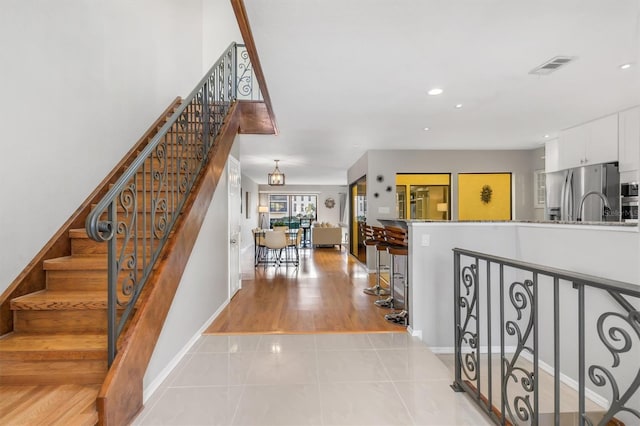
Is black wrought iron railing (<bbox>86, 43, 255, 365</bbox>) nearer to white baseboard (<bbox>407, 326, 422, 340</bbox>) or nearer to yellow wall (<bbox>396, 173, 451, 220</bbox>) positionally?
white baseboard (<bbox>407, 326, 422, 340</bbox>)

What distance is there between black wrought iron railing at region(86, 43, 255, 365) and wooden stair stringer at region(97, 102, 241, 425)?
7cm

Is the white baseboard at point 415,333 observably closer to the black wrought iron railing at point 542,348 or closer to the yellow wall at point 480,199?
the black wrought iron railing at point 542,348

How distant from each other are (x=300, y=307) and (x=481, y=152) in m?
5.20

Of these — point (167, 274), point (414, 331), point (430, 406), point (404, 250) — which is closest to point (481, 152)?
point (404, 250)

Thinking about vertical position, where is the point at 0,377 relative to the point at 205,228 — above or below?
below

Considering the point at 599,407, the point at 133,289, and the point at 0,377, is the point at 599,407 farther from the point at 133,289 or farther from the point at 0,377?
the point at 0,377

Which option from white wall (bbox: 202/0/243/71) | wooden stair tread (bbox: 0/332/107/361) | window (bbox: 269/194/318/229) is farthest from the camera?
window (bbox: 269/194/318/229)

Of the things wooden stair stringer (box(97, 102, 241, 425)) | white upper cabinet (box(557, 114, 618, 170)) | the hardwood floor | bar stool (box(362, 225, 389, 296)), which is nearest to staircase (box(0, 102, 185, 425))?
wooden stair stringer (box(97, 102, 241, 425))

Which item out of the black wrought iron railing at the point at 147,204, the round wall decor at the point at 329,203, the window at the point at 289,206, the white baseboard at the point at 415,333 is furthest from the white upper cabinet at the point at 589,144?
the window at the point at 289,206

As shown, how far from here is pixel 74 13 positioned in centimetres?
259

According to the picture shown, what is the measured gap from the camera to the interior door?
4117 mm

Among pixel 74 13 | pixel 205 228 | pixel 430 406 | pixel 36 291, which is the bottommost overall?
pixel 430 406

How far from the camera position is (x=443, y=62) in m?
2.66

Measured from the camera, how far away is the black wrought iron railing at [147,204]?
63.1 inches
